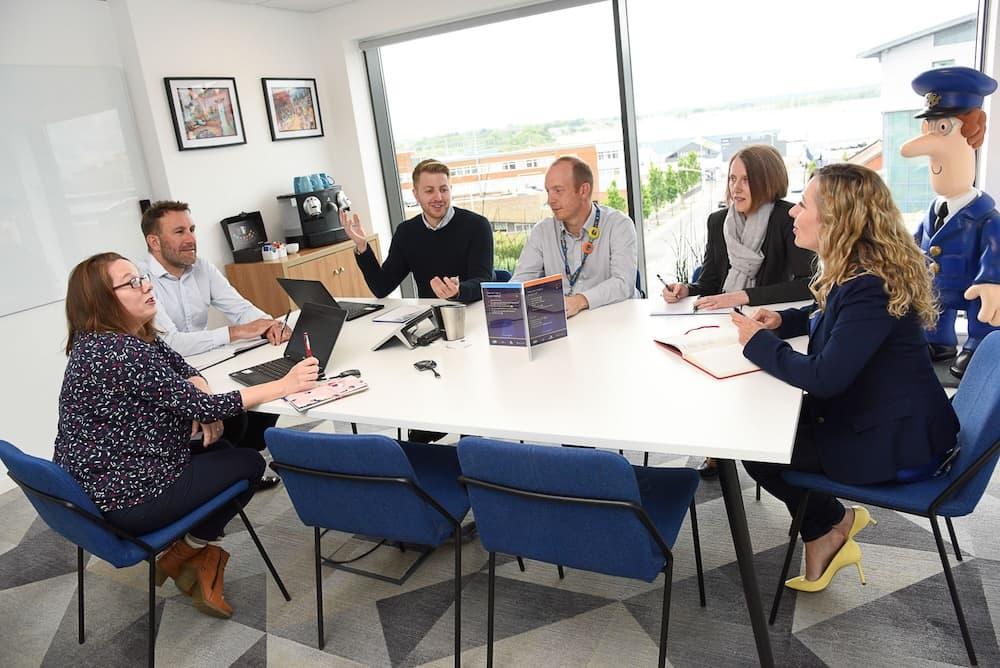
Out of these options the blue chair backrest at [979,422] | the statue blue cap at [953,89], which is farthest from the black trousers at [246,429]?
the statue blue cap at [953,89]

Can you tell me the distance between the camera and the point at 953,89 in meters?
2.94

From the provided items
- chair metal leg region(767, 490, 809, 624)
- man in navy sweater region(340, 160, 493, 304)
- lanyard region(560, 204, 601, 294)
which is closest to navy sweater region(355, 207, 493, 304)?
man in navy sweater region(340, 160, 493, 304)

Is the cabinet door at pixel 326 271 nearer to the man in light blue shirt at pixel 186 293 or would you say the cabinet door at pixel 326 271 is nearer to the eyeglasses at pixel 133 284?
the man in light blue shirt at pixel 186 293

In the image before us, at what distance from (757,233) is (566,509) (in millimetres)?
1715

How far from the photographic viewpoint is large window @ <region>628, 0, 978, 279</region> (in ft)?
13.3

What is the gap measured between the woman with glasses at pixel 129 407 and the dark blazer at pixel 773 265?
5.59ft

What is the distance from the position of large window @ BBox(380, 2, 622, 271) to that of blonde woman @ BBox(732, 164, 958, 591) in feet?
10.4

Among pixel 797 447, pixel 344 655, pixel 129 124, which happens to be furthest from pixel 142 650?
pixel 129 124

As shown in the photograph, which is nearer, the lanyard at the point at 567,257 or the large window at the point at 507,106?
the lanyard at the point at 567,257

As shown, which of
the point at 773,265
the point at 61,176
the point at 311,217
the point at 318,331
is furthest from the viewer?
the point at 311,217

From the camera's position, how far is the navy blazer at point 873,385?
1834mm

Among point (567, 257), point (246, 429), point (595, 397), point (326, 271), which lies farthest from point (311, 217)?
point (595, 397)

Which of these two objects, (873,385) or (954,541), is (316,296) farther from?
(954,541)

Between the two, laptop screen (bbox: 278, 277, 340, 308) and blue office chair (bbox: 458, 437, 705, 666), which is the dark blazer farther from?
laptop screen (bbox: 278, 277, 340, 308)
